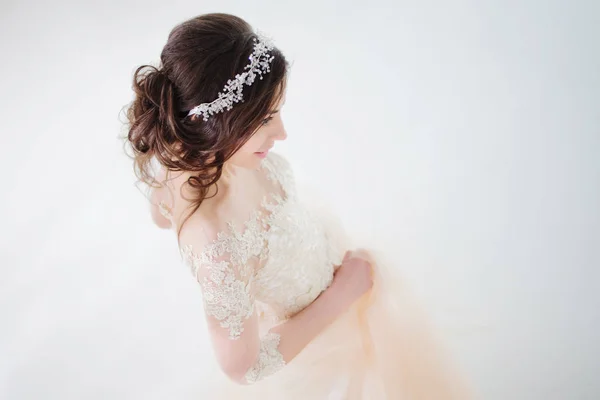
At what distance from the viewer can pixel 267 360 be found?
123 centimetres

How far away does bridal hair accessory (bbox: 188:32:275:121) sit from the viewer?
102 cm

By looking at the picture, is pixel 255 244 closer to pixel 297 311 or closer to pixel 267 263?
pixel 267 263

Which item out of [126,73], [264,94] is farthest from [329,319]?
[126,73]

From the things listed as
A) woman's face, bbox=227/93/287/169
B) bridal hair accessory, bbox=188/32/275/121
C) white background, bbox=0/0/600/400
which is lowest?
white background, bbox=0/0/600/400

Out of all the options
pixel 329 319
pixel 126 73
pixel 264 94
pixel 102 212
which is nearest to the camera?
pixel 264 94

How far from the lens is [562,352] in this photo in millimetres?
1793

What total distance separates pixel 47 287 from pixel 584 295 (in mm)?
2073

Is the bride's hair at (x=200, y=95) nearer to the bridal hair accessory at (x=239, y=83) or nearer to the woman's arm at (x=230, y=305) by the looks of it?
the bridal hair accessory at (x=239, y=83)

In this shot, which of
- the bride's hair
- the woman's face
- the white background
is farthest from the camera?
the white background

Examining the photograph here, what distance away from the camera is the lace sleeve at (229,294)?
111 cm

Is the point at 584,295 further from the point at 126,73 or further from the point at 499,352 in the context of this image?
the point at 126,73
